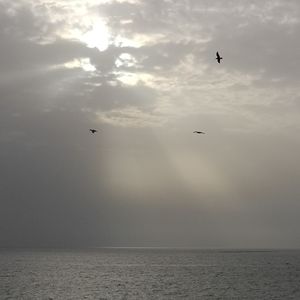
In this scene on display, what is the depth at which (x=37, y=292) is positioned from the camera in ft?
321

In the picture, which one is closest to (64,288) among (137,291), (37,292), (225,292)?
(37,292)

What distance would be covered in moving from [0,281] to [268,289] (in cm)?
6219

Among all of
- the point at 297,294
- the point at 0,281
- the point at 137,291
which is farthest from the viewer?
the point at 0,281

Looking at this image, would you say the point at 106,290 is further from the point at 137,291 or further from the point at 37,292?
the point at 37,292

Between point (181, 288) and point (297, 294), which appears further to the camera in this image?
point (181, 288)

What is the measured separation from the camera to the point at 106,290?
101 meters

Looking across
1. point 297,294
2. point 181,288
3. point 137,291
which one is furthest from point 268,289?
point 137,291

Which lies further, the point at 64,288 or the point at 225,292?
the point at 64,288

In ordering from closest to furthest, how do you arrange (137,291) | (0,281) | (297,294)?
(297,294) → (137,291) → (0,281)

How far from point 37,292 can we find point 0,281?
1200 inches

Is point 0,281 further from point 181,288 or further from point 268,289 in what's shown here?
point 268,289

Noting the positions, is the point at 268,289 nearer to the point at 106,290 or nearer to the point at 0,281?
the point at 106,290

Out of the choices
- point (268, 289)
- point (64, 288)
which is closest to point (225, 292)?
point (268, 289)

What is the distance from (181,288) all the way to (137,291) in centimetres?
1014
